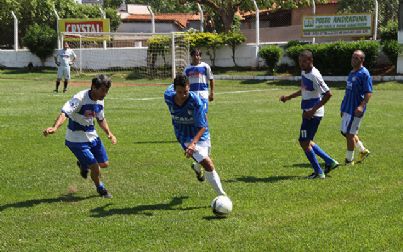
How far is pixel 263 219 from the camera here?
255 inches

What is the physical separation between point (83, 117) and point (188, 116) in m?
1.37

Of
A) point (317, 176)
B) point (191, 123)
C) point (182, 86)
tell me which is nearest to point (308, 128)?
point (317, 176)

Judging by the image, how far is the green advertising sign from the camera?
30875 mm

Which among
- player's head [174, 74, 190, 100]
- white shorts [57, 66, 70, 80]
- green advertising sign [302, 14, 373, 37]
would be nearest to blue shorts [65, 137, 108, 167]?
player's head [174, 74, 190, 100]

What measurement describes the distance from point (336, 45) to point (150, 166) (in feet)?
69.3

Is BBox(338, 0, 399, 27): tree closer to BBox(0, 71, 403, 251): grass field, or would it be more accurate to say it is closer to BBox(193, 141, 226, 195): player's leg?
BBox(0, 71, 403, 251): grass field

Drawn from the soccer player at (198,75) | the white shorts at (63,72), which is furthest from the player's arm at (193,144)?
the white shorts at (63,72)

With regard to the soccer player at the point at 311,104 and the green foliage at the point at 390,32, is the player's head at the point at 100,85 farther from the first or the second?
the green foliage at the point at 390,32

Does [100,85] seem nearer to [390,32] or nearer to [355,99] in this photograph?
[355,99]

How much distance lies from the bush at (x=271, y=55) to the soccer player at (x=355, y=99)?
21818mm

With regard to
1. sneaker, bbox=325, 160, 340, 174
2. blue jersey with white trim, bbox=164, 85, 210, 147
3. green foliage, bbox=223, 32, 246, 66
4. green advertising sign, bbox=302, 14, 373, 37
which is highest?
green advertising sign, bbox=302, 14, 373, 37

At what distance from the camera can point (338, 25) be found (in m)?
31.6

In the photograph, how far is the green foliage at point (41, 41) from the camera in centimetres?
3859

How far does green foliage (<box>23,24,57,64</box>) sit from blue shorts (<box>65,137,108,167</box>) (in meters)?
32.4
